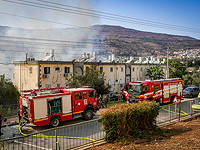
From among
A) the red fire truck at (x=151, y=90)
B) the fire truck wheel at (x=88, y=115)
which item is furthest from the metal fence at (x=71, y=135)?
the red fire truck at (x=151, y=90)

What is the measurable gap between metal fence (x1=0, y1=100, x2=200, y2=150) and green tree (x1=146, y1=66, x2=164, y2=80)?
28.2 m

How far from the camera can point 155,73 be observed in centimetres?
4409

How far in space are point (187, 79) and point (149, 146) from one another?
43.0m

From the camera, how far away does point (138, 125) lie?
391 inches

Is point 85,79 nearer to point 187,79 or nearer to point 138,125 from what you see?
point 138,125

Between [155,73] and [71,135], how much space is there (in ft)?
121

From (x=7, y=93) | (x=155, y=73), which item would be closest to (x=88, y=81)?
(x=7, y=93)

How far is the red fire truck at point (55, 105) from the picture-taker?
13180 mm

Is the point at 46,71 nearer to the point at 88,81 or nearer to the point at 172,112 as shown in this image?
the point at 88,81

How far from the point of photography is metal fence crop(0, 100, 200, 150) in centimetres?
797

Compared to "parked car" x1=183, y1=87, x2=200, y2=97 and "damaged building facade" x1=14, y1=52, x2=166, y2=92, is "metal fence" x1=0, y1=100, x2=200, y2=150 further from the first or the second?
"parked car" x1=183, y1=87, x2=200, y2=97

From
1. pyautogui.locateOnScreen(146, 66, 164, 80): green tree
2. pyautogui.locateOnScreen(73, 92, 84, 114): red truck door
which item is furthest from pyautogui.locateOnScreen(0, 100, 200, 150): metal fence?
pyautogui.locateOnScreen(146, 66, 164, 80): green tree

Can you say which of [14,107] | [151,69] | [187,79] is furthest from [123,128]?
[187,79]

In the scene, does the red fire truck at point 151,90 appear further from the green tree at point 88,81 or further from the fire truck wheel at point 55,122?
the fire truck wheel at point 55,122
